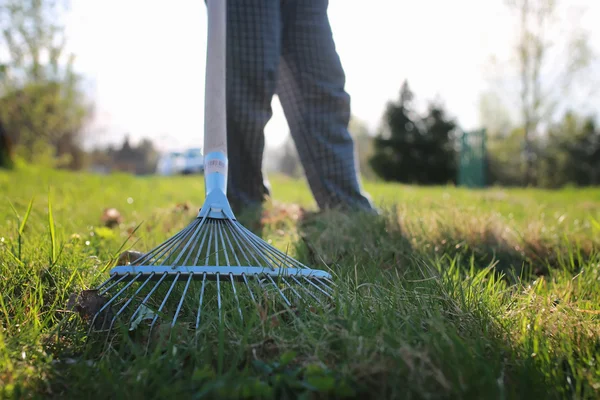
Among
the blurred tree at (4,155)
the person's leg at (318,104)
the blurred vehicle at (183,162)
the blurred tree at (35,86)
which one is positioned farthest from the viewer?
the blurred vehicle at (183,162)

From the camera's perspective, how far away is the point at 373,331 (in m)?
0.94

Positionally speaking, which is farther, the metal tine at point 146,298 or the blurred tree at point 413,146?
the blurred tree at point 413,146

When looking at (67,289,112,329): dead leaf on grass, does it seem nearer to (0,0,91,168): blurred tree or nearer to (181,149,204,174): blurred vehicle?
(0,0,91,168): blurred tree

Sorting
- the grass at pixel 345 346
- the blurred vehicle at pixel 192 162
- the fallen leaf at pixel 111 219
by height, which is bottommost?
the grass at pixel 345 346

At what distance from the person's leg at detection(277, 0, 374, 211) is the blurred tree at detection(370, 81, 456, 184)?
1675cm

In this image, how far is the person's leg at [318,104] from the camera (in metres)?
2.41

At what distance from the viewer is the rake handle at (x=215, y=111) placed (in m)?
1.58

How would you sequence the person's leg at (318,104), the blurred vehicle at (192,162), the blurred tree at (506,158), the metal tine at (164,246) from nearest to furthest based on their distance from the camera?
the metal tine at (164,246) → the person's leg at (318,104) → the blurred tree at (506,158) → the blurred vehicle at (192,162)

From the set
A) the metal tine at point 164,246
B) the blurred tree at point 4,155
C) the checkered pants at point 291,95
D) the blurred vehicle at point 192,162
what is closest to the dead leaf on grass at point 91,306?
the metal tine at point 164,246

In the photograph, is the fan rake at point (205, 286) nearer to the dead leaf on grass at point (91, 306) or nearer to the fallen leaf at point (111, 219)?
the dead leaf on grass at point (91, 306)

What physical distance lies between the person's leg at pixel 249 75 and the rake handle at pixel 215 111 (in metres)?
0.52

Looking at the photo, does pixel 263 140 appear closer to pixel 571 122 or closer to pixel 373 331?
pixel 373 331

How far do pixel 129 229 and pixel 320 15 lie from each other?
4.55ft

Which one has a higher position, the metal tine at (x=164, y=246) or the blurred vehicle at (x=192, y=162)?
the blurred vehicle at (x=192, y=162)
